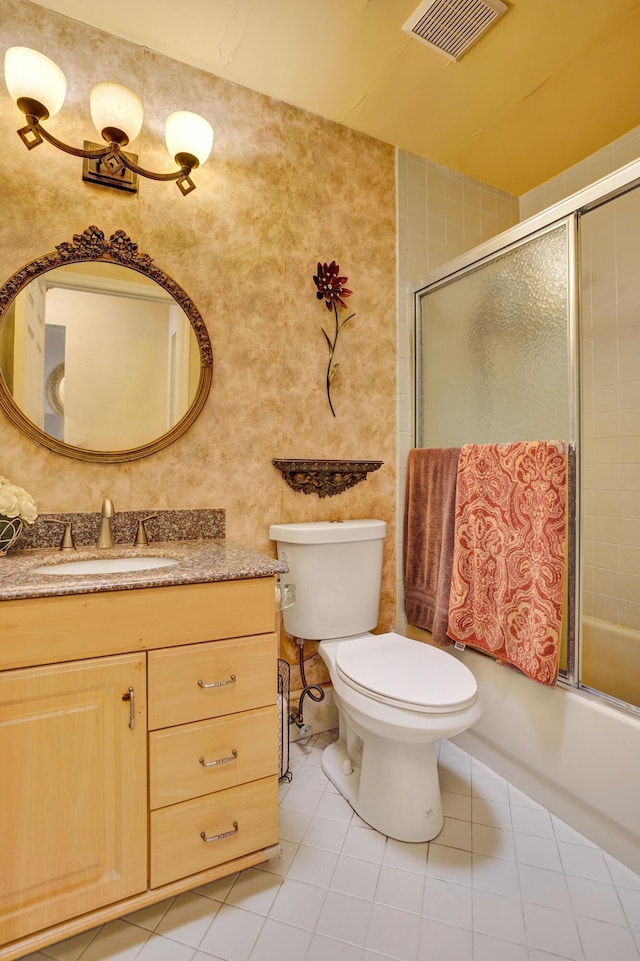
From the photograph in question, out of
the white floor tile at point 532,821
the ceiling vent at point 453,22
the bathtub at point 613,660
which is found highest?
the ceiling vent at point 453,22

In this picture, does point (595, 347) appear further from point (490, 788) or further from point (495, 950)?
point (495, 950)

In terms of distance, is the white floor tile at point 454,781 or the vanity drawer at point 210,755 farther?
the white floor tile at point 454,781

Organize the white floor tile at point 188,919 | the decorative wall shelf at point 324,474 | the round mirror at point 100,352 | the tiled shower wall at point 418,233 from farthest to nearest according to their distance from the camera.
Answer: the tiled shower wall at point 418,233
the decorative wall shelf at point 324,474
the round mirror at point 100,352
the white floor tile at point 188,919

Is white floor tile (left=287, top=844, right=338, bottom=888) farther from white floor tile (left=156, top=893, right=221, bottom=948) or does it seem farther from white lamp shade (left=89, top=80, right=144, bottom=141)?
white lamp shade (left=89, top=80, right=144, bottom=141)

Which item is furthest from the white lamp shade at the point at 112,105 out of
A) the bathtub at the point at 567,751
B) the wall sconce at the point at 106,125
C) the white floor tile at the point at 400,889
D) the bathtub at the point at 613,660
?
the bathtub at the point at 613,660

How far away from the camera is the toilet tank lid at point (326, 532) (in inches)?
62.4

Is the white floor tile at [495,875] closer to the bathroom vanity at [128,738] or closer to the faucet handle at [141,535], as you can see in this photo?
the bathroom vanity at [128,738]

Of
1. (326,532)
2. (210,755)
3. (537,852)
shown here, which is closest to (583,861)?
(537,852)

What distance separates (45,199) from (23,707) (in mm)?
1364

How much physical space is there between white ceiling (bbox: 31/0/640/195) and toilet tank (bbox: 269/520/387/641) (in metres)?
1.57

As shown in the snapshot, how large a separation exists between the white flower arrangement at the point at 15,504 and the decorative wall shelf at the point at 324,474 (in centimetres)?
77

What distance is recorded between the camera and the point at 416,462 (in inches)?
75.6

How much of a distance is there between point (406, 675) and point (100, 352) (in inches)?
52.2

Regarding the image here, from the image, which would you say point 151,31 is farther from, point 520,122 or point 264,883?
point 264,883
